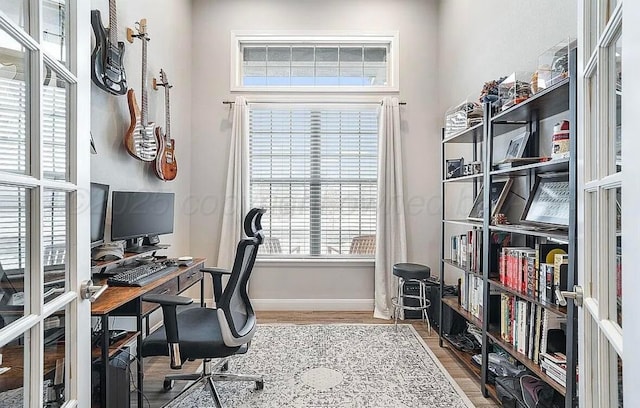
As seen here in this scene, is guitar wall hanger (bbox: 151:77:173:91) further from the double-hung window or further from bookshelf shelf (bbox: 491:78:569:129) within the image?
bookshelf shelf (bbox: 491:78:569:129)

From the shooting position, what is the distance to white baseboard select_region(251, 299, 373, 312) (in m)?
4.07

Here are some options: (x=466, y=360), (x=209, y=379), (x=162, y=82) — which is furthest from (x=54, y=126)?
(x=466, y=360)

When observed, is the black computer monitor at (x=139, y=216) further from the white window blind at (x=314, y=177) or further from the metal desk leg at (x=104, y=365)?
the white window blind at (x=314, y=177)

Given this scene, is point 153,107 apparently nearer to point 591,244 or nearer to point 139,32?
point 139,32

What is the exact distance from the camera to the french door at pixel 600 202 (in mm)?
839

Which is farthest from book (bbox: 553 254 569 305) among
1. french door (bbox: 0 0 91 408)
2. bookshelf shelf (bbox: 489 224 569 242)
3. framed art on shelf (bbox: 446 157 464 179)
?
french door (bbox: 0 0 91 408)

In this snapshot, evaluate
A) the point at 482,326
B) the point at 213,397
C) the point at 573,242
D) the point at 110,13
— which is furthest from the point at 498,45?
the point at 213,397

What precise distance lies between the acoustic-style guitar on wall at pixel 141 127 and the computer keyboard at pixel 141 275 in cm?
83

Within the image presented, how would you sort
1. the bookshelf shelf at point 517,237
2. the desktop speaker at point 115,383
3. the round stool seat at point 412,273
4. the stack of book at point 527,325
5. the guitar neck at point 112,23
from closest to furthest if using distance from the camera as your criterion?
1. the bookshelf shelf at point 517,237
2. the desktop speaker at point 115,383
3. the stack of book at point 527,325
4. the guitar neck at point 112,23
5. the round stool seat at point 412,273

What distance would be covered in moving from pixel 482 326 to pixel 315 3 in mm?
3599

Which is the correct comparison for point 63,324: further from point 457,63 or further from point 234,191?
point 457,63

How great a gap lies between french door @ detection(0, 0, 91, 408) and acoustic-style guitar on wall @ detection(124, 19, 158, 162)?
158 cm

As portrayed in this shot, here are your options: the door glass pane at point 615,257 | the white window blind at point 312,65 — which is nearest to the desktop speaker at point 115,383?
the door glass pane at point 615,257

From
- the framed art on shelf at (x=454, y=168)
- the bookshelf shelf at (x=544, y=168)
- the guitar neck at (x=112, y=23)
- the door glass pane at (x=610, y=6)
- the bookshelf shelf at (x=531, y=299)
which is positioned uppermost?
the guitar neck at (x=112, y=23)
